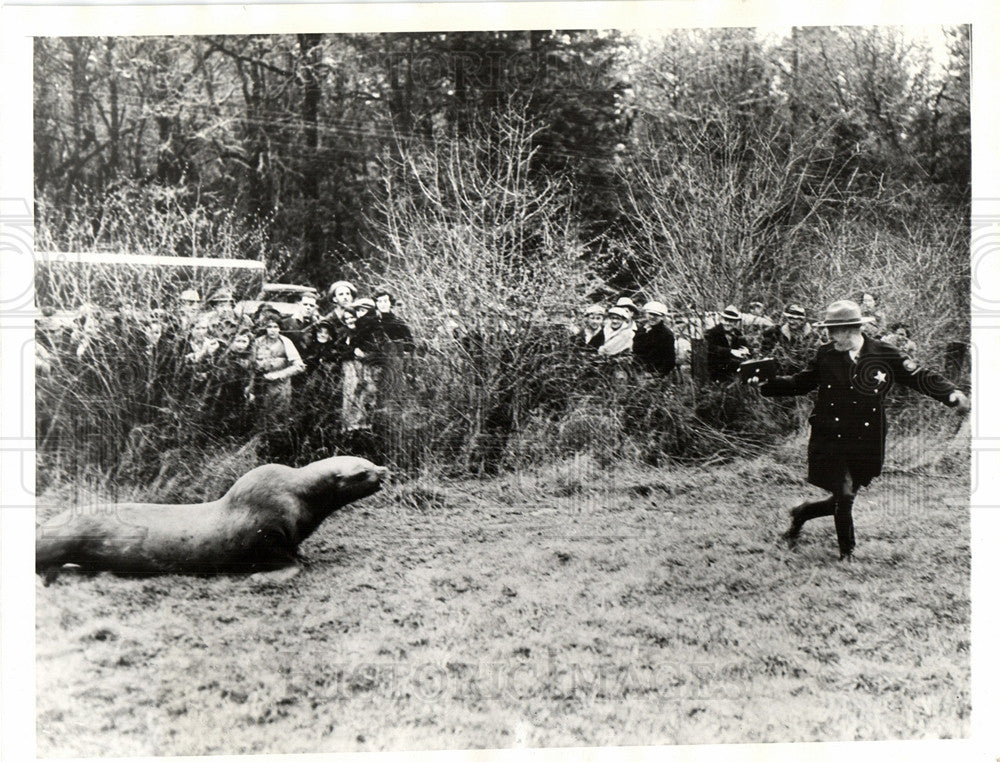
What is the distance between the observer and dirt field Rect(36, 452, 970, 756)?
4.96 meters

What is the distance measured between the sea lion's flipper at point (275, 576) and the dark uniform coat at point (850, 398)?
3.01 metres

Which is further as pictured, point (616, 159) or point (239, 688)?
point (616, 159)

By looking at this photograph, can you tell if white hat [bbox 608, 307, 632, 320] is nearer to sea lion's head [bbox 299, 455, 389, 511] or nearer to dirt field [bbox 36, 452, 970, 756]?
dirt field [bbox 36, 452, 970, 756]

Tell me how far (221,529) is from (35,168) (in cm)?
230

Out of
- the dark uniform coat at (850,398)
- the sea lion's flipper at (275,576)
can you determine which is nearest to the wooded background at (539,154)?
the dark uniform coat at (850,398)

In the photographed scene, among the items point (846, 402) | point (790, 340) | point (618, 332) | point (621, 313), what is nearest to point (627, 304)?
point (621, 313)

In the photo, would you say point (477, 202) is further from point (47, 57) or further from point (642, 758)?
point (642, 758)

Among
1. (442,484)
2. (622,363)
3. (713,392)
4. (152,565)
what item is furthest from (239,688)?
(713,392)

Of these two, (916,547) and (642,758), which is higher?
(916,547)

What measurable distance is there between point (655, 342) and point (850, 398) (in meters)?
1.22

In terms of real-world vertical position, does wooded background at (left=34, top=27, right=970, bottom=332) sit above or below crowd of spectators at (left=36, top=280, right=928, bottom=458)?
above

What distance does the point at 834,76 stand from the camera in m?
5.31

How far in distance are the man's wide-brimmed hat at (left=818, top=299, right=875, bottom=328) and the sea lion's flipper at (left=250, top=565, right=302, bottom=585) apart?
3470 millimetres

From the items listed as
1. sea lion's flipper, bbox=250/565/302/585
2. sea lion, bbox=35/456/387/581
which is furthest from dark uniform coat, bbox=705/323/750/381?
sea lion's flipper, bbox=250/565/302/585
